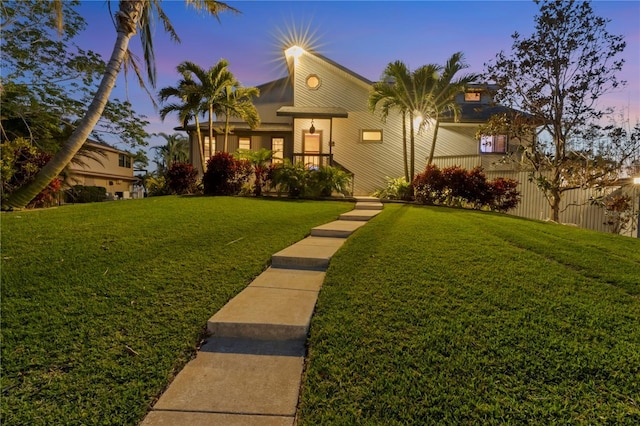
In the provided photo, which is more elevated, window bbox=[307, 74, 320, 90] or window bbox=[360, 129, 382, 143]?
window bbox=[307, 74, 320, 90]

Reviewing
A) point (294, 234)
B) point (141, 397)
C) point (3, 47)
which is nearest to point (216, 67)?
point (3, 47)

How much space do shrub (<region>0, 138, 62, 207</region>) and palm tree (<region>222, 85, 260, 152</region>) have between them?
24.5 ft

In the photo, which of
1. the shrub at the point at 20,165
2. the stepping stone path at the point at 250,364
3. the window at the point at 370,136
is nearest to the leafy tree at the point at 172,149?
the window at the point at 370,136

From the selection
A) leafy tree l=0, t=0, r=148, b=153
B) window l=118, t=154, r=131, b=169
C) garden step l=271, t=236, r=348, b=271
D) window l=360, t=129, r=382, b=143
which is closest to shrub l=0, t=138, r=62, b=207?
leafy tree l=0, t=0, r=148, b=153

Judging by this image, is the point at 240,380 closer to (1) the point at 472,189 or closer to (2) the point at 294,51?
(1) the point at 472,189

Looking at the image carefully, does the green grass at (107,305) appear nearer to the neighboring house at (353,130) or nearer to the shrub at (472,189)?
the shrub at (472,189)

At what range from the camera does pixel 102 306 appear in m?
2.85

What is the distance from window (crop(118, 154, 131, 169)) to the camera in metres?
33.0

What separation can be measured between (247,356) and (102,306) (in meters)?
1.49

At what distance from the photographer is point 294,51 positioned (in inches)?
624

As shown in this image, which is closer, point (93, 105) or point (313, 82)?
point (93, 105)

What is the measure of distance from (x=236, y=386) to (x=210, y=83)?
14.9m

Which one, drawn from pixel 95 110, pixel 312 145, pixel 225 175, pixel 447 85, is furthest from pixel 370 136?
pixel 95 110

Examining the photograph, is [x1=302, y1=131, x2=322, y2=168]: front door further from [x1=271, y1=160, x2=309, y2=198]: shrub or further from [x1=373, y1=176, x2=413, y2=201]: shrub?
[x1=373, y1=176, x2=413, y2=201]: shrub
